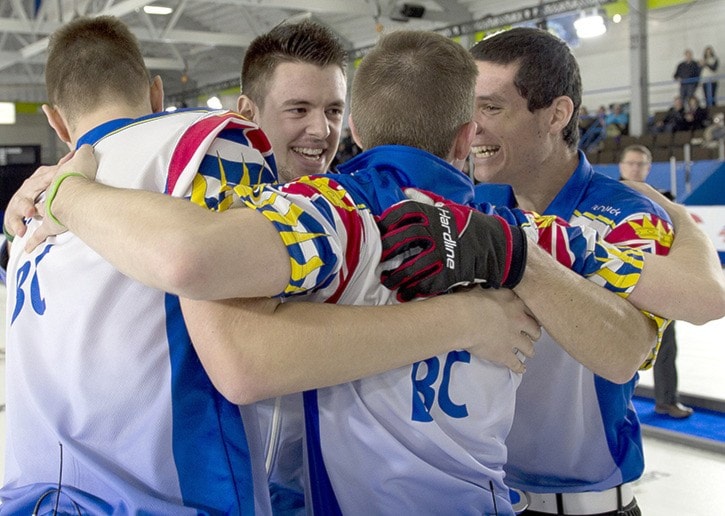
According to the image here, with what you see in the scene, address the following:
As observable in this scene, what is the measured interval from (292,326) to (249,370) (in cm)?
9

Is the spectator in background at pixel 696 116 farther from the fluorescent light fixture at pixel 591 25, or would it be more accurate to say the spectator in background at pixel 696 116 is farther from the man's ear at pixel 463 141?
the man's ear at pixel 463 141

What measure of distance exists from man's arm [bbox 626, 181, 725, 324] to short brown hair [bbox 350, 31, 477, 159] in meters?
0.45

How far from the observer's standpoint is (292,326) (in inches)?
45.6

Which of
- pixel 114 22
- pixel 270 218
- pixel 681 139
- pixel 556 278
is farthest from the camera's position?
pixel 681 139

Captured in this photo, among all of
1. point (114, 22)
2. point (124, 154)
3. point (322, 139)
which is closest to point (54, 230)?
point (124, 154)

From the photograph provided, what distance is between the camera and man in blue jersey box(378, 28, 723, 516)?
4.93 ft

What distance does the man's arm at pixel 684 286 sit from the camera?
146 cm

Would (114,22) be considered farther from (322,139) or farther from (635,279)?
(635,279)

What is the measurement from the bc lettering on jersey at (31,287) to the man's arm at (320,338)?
0.31 metres

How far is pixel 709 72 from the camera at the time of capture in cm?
1552

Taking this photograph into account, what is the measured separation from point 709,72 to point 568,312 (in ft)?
52.2

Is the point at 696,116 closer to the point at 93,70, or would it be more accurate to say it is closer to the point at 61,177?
the point at 93,70

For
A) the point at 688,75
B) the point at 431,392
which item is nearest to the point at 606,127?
the point at 688,75

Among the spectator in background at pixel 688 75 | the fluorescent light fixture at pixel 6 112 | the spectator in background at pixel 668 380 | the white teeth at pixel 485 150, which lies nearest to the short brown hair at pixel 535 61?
the white teeth at pixel 485 150
